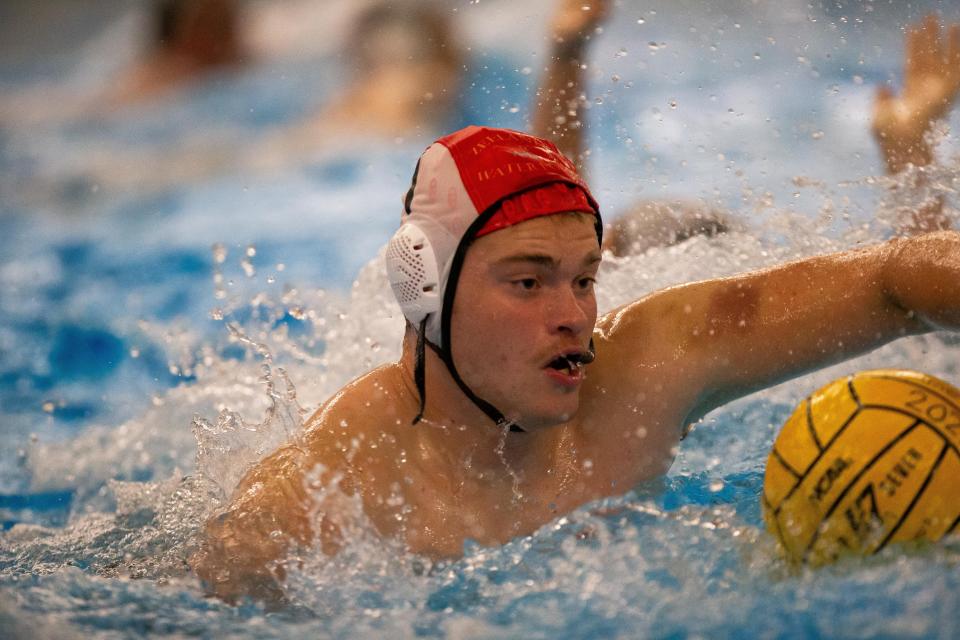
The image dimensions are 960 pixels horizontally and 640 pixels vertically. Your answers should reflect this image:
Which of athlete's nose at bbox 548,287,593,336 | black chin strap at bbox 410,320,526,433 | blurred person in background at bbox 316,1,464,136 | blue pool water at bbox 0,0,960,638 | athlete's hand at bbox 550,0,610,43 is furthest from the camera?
blurred person in background at bbox 316,1,464,136

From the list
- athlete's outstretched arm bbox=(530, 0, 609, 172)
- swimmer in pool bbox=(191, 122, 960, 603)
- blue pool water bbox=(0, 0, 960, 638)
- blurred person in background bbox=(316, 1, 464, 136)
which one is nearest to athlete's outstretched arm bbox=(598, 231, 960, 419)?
swimmer in pool bbox=(191, 122, 960, 603)

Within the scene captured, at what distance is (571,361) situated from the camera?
7.79 ft

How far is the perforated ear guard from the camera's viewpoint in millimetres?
2400

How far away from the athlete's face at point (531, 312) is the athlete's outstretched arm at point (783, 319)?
41cm

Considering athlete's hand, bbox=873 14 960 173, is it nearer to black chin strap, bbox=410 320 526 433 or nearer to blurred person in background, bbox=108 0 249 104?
black chin strap, bbox=410 320 526 433

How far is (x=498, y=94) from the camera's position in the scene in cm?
696

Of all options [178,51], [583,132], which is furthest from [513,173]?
[178,51]

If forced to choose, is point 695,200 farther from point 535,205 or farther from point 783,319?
point 535,205

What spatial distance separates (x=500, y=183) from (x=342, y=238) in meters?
4.23

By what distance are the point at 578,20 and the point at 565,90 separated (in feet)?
1.44

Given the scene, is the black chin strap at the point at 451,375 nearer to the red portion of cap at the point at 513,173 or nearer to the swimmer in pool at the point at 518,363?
the swimmer in pool at the point at 518,363

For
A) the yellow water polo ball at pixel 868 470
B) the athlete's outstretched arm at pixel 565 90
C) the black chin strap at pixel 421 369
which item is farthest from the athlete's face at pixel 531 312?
the athlete's outstretched arm at pixel 565 90

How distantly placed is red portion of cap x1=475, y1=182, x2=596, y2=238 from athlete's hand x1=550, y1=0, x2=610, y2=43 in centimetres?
264

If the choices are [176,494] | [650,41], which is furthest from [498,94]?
[176,494]
